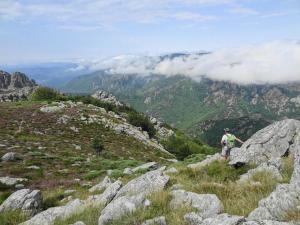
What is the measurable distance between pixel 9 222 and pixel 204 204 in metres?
8.13

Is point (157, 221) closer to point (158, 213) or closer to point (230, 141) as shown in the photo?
point (158, 213)

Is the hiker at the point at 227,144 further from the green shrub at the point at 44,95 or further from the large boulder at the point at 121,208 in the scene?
the green shrub at the point at 44,95

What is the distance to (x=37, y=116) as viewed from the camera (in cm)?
7525

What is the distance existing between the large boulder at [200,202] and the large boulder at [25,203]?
6834 millimetres

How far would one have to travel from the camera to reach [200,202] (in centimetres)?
1277

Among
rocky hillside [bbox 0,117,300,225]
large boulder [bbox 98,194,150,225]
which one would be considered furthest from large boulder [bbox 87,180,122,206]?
large boulder [bbox 98,194,150,225]

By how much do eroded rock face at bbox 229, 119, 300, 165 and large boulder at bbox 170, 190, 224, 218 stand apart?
5.83 m

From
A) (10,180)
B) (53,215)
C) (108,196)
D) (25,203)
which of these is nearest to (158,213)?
(108,196)

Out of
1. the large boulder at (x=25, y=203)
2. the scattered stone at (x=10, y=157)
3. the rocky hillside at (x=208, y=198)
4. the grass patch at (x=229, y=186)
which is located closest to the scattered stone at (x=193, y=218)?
the rocky hillside at (x=208, y=198)

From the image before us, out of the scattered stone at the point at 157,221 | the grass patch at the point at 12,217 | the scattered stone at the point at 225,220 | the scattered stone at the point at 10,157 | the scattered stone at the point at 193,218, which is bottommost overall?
the scattered stone at the point at 10,157

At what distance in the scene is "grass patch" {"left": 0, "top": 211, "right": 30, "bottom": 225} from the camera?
52.5ft

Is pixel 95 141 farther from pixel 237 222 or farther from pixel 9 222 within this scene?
pixel 237 222

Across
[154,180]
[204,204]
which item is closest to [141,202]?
[204,204]

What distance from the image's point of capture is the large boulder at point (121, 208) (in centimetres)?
1277
